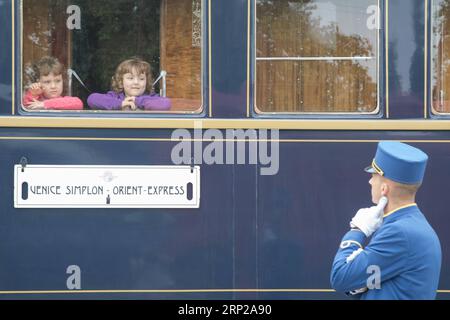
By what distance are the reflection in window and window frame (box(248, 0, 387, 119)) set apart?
0.32 m

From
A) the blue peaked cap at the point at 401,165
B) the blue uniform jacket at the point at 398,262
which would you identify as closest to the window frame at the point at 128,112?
the blue peaked cap at the point at 401,165

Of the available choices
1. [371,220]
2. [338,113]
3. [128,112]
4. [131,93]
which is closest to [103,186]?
[128,112]

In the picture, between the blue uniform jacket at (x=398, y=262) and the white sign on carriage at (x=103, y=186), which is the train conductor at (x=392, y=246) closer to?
the blue uniform jacket at (x=398, y=262)

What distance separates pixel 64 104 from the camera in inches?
191

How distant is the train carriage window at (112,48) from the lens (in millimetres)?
4844

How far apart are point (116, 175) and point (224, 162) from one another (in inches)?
26.0

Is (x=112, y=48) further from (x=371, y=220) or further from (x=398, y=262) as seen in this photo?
(x=398, y=262)

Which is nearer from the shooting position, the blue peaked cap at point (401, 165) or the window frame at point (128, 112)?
the blue peaked cap at point (401, 165)

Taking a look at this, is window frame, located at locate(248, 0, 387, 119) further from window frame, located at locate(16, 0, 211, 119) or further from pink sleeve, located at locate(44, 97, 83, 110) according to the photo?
pink sleeve, located at locate(44, 97, 83, 110)

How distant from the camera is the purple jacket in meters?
4.86

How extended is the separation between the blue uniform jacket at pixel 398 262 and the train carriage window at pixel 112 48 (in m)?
1.81

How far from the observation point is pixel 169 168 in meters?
4.77

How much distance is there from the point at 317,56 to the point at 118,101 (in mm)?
1276

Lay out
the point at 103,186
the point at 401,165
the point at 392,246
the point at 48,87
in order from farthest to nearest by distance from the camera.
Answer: the point at 48,87, the point at 103,186, the point at 401,165, the point at 392,246
